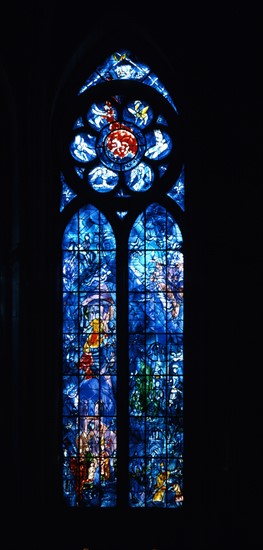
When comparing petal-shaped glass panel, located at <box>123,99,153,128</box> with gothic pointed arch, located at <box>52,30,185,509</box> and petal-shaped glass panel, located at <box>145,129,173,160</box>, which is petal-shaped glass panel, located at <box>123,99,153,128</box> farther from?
petal-shaped glass panel, located at <box>145,129,173,160</box>

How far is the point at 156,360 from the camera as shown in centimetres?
1121

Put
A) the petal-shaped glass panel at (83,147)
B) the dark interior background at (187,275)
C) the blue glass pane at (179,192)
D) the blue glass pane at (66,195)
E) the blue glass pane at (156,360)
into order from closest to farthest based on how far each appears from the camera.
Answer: the dark interior background at (187,275) → the blue glass pane at (156,360) → the blue glass pane at (179,192) → the blue glass pane at (66,195) → the petal-shaped glass panel at (83,147)

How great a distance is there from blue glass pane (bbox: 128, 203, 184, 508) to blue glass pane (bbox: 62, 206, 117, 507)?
0.25 meters

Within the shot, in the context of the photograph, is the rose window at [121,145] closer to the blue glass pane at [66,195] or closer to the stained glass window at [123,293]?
the stained glass window at [123,293]

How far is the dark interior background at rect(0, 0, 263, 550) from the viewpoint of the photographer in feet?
33.2

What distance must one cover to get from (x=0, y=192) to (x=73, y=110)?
1430mm

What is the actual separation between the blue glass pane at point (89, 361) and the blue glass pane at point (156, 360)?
0.25 metres

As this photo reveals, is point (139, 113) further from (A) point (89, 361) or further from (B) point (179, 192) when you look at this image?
(A) point (89, 361)

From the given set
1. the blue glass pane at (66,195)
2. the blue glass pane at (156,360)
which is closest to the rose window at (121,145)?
the blue glass pane at (66,195)

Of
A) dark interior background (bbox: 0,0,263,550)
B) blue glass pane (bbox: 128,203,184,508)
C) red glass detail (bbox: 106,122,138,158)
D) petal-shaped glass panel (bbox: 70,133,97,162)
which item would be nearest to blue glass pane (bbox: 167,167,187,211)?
blue glass pane (bbox: 128,203,184,508)

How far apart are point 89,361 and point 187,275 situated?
1.58 metres

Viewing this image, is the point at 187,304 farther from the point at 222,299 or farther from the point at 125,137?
the point at 125,137

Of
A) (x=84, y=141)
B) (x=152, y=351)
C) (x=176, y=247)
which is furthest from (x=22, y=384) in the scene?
(x=84, y=141)

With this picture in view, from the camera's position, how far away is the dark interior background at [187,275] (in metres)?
10.1
